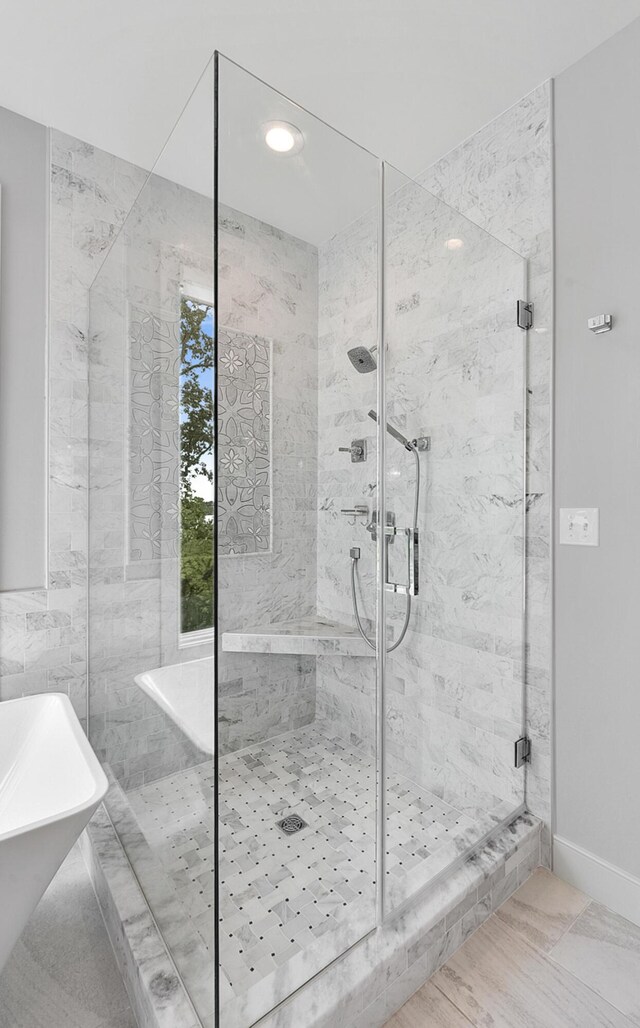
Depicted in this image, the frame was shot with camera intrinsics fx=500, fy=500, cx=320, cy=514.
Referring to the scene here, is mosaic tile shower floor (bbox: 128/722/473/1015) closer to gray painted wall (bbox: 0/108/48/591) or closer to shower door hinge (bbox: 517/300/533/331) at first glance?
gray painted wall (bbox: 0/108/48/591)

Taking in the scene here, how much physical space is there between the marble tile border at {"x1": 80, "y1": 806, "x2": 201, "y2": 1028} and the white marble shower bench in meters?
0.70

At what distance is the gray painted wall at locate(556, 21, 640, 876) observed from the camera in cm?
143

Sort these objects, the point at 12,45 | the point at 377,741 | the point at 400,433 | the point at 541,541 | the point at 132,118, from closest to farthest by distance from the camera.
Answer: the point at 377,741
the point at 400,433
the point at 12,45
the point at 541,541
the point at 132,118

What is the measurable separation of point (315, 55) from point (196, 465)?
1.43 m

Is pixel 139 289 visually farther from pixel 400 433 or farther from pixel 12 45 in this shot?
pixel 12 45

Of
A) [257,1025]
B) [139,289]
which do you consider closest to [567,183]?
[139,289]

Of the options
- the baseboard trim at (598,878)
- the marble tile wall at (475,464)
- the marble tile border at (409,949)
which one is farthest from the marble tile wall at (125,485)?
the baseboard trim at (598,878)

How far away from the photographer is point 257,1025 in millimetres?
969

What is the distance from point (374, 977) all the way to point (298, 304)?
1.49 m

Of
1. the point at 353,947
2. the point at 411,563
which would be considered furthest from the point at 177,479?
the point at 353,947

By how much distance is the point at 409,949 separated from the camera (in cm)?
118

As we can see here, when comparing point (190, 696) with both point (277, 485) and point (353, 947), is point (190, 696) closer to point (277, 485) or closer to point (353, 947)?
point (277, 485)

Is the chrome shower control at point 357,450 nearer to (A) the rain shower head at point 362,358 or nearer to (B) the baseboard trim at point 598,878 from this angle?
(A) the rain shower head at point 362,358

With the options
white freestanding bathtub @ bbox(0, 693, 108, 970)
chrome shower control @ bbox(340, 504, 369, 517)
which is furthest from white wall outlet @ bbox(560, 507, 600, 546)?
white freestanding bathtub @ bbox(0, 693, 108, 970)
